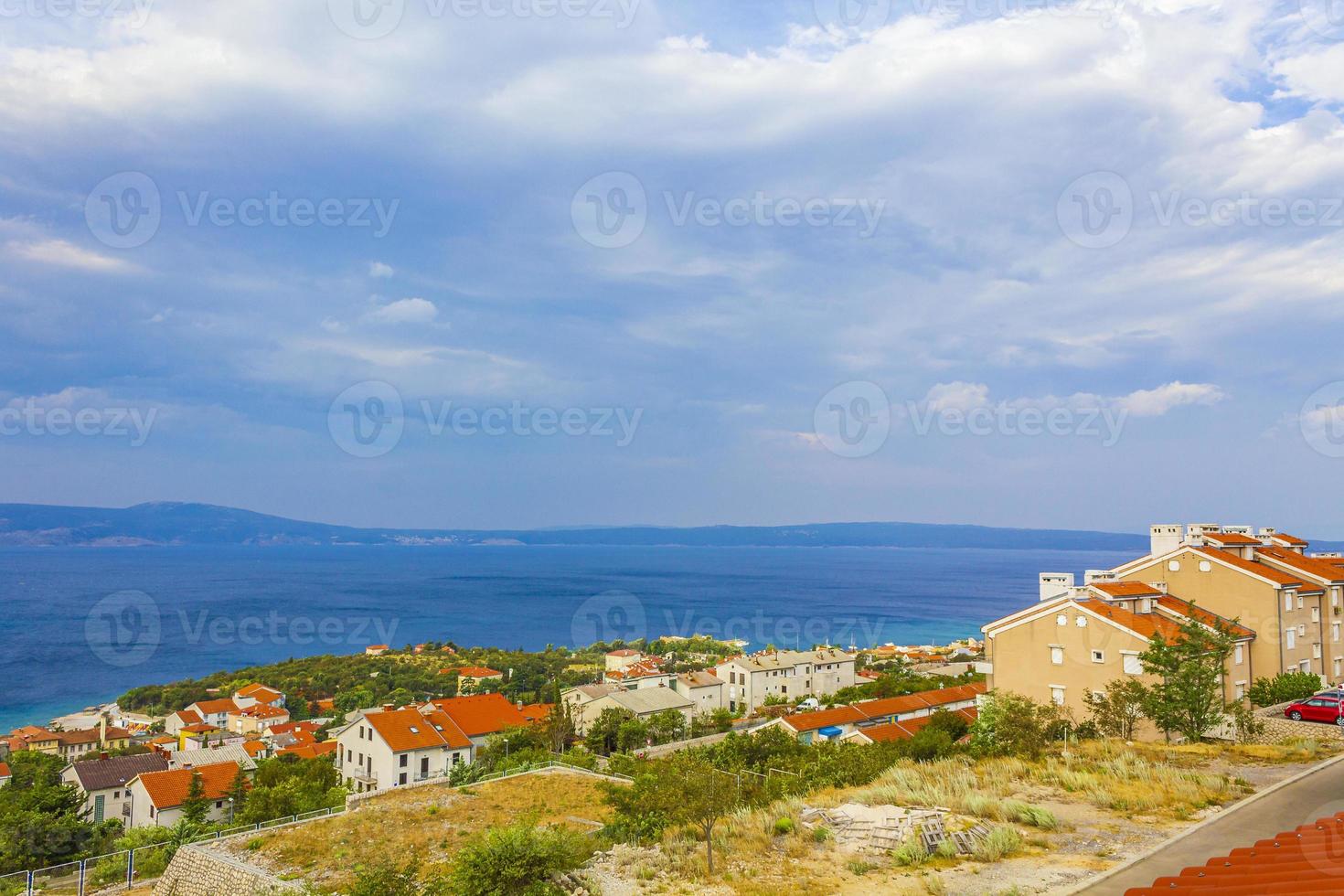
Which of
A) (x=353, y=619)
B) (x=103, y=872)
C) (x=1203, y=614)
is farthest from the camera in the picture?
(x=353, y=619)

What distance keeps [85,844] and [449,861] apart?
21.2 m

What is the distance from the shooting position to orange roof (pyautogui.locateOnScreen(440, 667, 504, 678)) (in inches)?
3135

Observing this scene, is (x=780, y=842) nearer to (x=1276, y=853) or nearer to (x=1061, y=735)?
(x=1276, y=853)

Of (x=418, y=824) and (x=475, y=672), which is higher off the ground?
(x=418, y=824)

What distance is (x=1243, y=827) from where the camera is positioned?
11445mm

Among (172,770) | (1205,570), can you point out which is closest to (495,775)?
(172,770)

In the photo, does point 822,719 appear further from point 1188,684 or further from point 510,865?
point 510,865

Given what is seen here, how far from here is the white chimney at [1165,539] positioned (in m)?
29.9

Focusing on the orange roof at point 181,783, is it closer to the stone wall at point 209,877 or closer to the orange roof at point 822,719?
the stone wall at point 209,877

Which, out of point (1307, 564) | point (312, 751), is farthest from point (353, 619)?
point (1307, 564)

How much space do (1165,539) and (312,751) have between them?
5001cm
